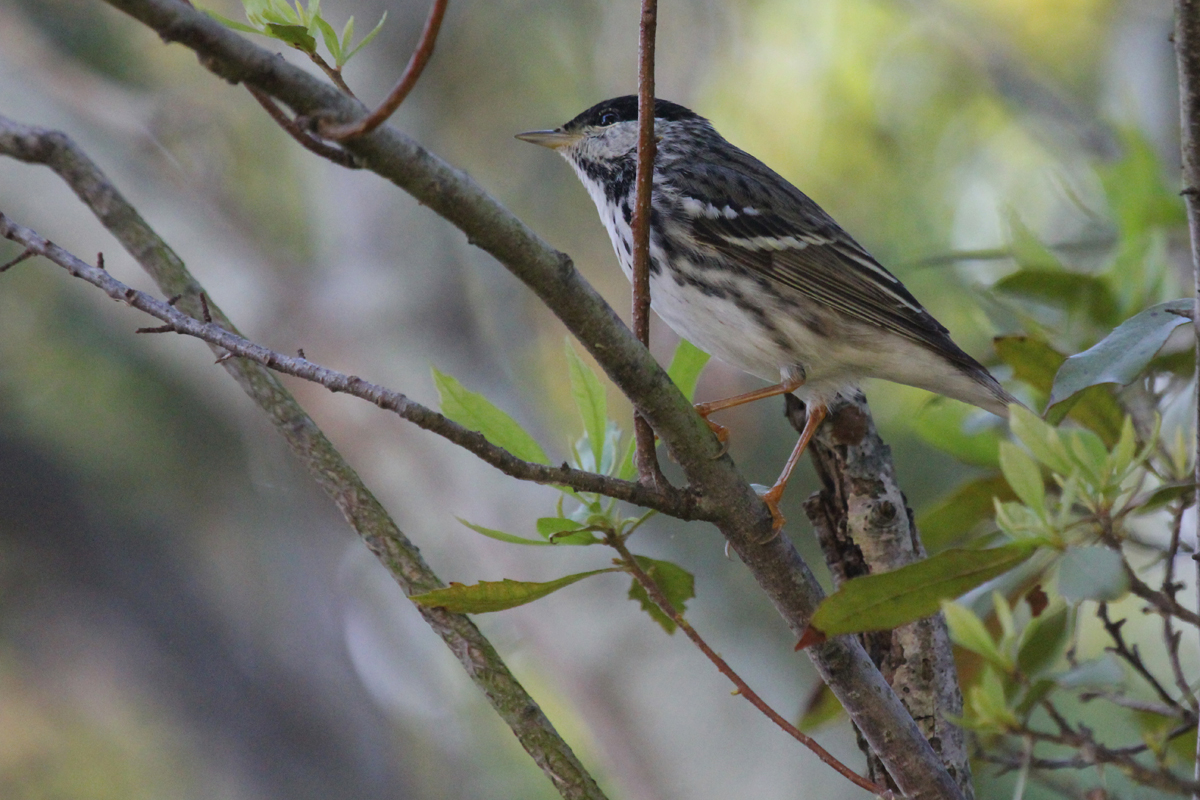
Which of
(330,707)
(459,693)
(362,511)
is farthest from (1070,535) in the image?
(330,707)

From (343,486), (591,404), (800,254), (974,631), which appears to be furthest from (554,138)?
(974,631)

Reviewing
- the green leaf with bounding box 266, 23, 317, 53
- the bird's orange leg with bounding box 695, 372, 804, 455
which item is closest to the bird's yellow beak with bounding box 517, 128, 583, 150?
the bird's orange leg with bounding box 695, 372, 804, 455

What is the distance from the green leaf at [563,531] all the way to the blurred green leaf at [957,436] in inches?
47.4

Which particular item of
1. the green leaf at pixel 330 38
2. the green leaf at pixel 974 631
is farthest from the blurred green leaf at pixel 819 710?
the green leaf at pixel 330 38

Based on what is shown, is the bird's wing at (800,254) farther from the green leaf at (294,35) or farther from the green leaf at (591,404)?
the green leaf at (294,35)

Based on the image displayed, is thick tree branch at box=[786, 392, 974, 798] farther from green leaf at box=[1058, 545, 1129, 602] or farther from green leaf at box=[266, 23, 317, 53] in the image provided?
green leaf at box=[266, 23, 317, 53]

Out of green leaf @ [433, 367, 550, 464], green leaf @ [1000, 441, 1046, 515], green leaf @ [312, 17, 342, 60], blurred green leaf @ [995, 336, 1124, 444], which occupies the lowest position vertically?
green leaf @ [1000, 441, 1046, 515]

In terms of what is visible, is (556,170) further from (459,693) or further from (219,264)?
(459,693)

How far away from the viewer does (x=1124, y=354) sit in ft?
5.52

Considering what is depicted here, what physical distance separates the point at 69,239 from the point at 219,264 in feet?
2.41

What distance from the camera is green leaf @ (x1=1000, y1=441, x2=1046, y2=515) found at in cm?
140

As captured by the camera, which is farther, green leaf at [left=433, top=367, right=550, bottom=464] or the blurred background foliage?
the blurred background foliage

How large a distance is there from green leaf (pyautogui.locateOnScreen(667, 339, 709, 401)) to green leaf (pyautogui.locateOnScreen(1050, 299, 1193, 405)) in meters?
0.70

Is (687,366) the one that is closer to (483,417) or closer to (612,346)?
(483,417)
